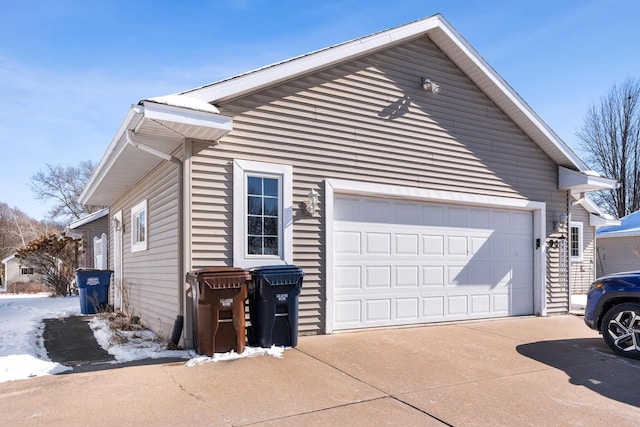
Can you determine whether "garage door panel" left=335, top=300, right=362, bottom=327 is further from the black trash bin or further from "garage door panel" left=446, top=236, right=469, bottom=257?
"garage door panel" left=446, top=236, right=469, bottom=257

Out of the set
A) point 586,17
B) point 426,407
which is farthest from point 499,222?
point 426,407

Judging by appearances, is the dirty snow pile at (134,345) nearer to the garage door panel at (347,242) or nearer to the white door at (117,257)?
the garage door panel at (347,242)

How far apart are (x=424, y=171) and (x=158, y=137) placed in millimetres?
4390

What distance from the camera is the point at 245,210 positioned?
6211 mm

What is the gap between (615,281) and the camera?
5.84 m

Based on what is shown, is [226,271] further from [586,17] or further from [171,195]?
[586,17]

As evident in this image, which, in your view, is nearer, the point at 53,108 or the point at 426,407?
the point at 426,407

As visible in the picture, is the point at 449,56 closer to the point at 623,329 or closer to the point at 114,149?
the point at 623,329

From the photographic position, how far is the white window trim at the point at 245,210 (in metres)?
6.11

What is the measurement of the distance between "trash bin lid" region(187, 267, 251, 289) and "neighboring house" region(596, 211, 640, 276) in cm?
1603

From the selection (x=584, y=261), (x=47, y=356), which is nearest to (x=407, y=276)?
(x=47, y=356)

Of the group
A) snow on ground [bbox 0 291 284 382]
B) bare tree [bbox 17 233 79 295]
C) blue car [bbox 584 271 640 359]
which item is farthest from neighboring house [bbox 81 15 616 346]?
bare tree [bbox 17 233 79 295]

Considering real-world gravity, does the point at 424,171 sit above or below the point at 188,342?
above

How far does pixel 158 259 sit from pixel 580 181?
8126 mm
